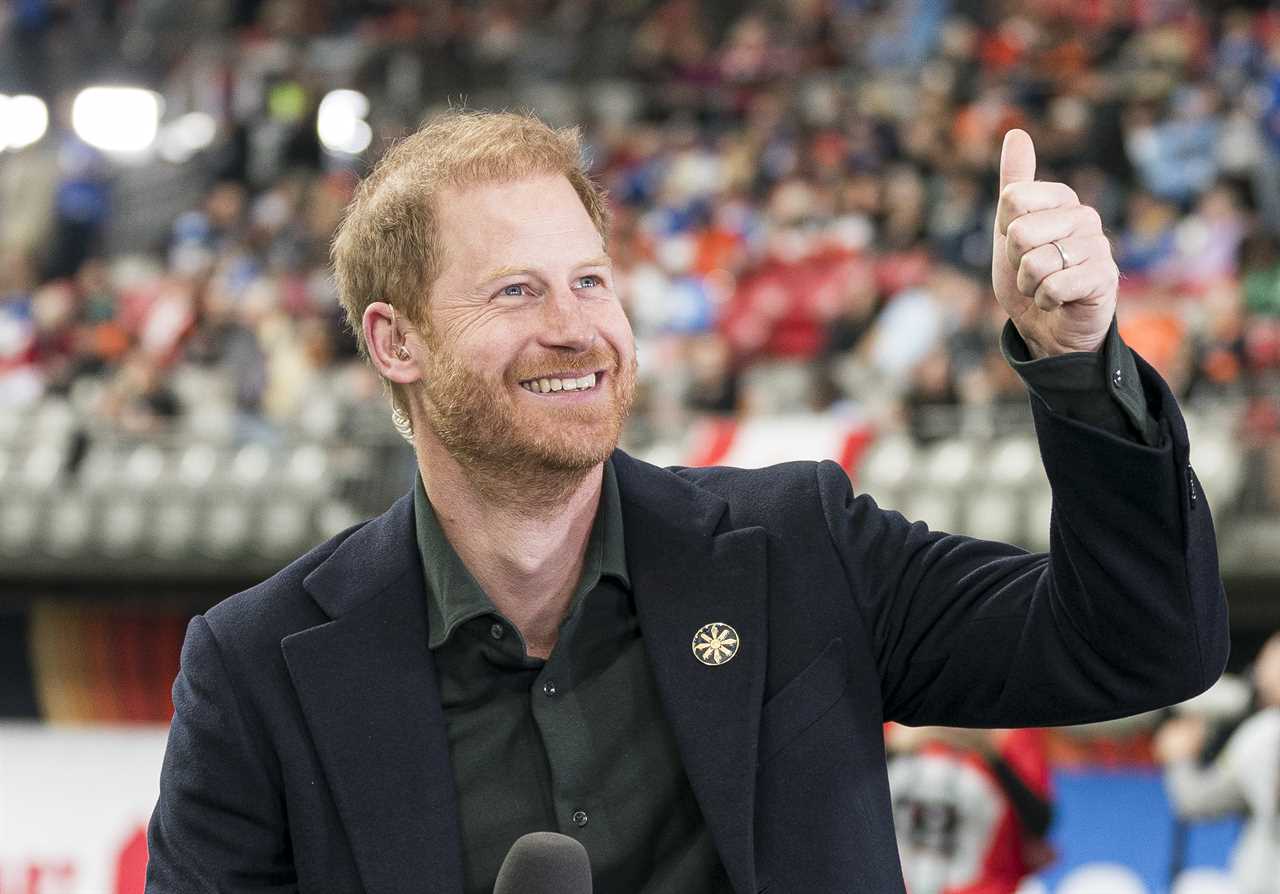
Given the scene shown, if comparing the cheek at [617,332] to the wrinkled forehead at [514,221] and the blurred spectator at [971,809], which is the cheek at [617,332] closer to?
the wrinkled forehead at [514,221]

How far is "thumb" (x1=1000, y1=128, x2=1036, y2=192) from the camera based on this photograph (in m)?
1.97

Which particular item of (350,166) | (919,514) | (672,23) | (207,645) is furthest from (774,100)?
(207,645)

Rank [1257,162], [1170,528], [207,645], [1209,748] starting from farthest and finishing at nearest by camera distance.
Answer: [1257,162] → [1209,748] → [207,645] → [1170,528]

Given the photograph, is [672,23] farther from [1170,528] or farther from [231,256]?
[1170,528]

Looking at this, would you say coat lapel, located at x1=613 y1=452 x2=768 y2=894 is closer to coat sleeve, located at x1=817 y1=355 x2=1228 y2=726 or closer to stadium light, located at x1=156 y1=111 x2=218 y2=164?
coat sleeve, located at x1=817 y1=355 x2=1228 y2=726

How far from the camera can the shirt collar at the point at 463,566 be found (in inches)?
88.7

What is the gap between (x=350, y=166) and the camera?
13.6 meters

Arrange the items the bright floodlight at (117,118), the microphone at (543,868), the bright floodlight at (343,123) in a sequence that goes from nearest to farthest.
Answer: the microphone at (543,868) → the bright floodlight at (343,123) → the bright floodlight at (117,118)

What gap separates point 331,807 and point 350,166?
11.9 m

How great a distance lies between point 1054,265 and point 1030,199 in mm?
81

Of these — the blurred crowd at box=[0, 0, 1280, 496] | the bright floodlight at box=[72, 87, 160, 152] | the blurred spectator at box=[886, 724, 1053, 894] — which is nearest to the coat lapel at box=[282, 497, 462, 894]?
the blurred spectator at box=[886, 724, 1053, 894]

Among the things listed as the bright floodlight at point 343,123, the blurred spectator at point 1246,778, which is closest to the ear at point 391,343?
the blurred spectator at point 1246,778

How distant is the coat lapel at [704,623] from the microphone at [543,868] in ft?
1.29

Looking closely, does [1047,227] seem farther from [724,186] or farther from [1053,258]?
[724,186]
